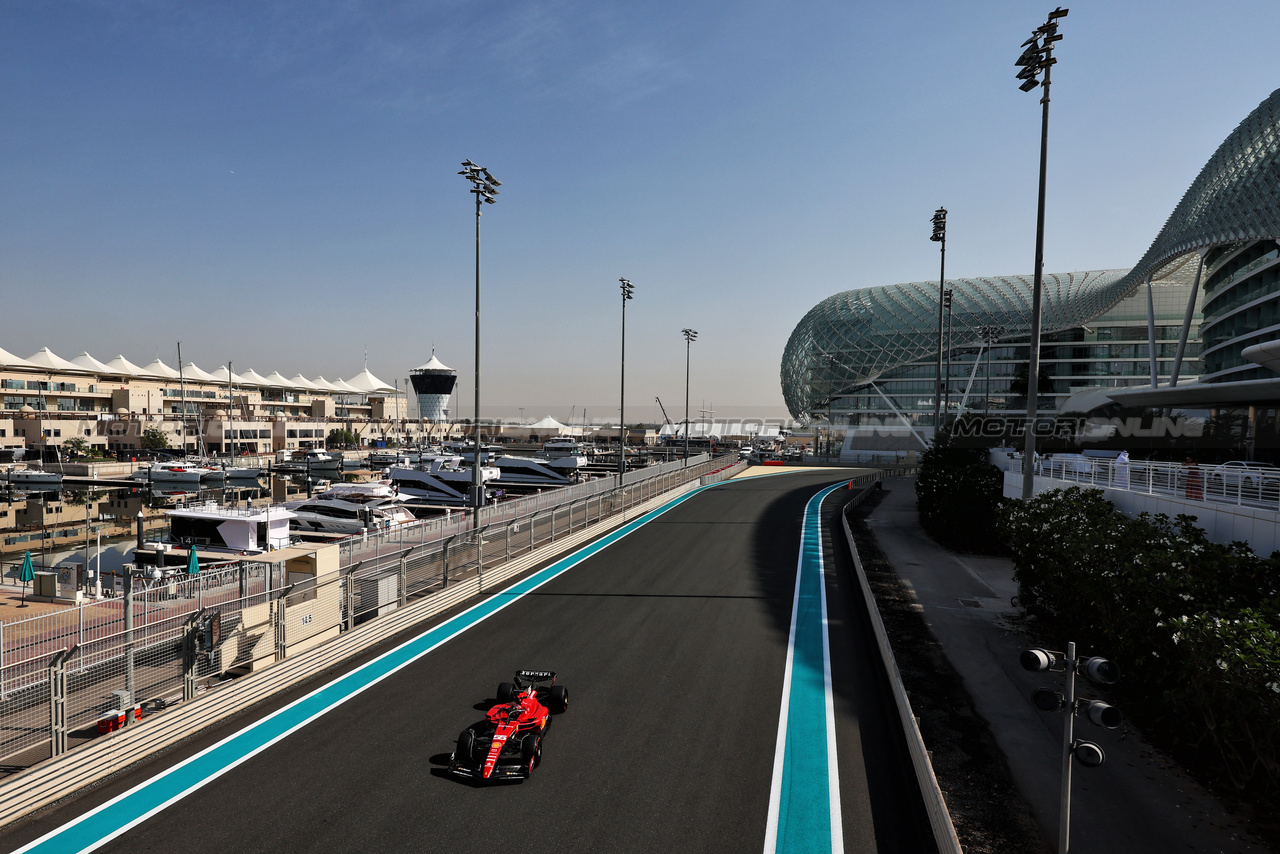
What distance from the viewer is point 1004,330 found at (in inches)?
3907

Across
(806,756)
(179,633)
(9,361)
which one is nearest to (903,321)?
(806,756)

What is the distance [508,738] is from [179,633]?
482 centimetres

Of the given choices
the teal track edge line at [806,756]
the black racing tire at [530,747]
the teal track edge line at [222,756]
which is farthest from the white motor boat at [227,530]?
the teal track edge line at [806,756]

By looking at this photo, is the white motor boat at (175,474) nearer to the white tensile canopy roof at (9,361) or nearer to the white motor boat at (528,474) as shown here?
the white motor boat at (528,474)

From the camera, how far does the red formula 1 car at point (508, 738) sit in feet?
26.3

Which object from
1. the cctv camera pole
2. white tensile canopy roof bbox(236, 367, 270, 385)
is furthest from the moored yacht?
white tensile canopy roof bbox(236, 367, 270, 385)

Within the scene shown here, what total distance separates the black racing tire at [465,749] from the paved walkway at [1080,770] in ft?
22.1

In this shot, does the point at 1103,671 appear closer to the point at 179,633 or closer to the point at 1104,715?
the point at 1104,715

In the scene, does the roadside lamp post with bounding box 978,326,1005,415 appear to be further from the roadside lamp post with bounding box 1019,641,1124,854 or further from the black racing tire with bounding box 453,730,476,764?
the black racing tire with bounding box 453,730,476,764

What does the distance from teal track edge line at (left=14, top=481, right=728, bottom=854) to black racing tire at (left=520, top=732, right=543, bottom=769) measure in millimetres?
3604

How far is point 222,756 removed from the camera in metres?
8.42

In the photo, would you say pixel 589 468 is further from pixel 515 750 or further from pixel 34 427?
pixel 34 427

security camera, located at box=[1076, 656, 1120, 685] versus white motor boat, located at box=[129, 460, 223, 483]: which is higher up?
security camera, located at box=[1076, 656, 1120, 685]

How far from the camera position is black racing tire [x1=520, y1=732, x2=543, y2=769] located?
26.6 ft
